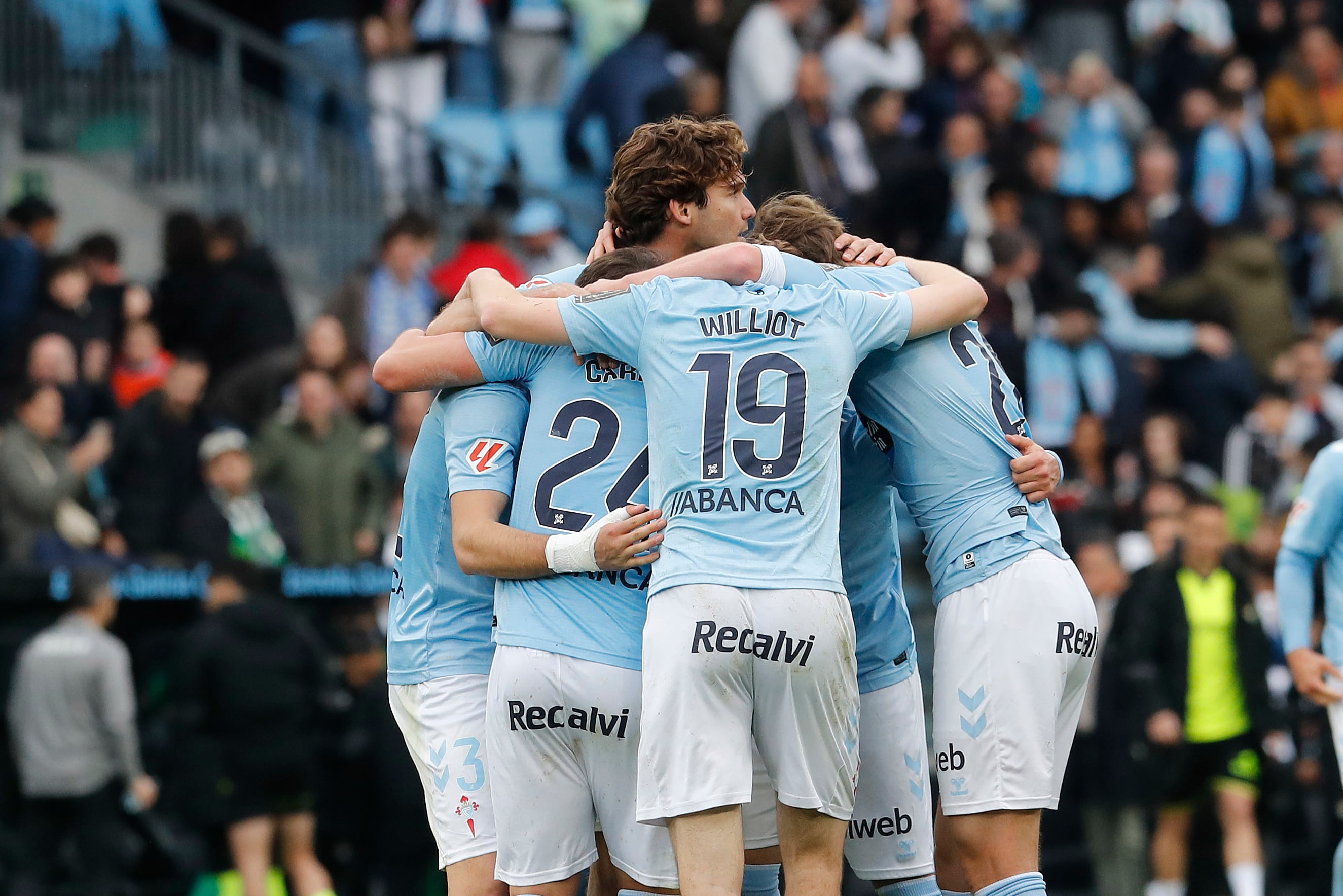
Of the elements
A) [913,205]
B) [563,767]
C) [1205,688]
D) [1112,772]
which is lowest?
[1112,772]

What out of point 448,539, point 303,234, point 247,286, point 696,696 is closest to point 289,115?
point 303,234

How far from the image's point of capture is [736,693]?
18.9 feet

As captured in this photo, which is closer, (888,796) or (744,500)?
(744,500)

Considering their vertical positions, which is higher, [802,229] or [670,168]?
[670,168]

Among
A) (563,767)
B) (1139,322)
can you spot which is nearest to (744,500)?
(563,767)

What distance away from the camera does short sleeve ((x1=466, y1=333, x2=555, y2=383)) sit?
252 inches

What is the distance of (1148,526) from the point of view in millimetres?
12031

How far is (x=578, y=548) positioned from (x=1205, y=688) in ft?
20.3

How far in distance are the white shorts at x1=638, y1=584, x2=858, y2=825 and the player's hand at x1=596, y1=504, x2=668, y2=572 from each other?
13 centimetres

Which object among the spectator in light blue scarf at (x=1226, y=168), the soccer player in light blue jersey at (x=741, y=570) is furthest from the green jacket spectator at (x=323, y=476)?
the spectator in light blue scarf at (x=1226, y=168)

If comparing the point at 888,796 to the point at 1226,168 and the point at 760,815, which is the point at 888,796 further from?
the point at 1226,168

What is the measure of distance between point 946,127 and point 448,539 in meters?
9.90

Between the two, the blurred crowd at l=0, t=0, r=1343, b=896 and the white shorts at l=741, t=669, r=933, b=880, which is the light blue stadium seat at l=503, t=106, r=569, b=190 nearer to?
the blurred crowd at l=0, t=0, r=1343, b=896

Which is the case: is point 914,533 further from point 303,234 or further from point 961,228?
point 303,234
